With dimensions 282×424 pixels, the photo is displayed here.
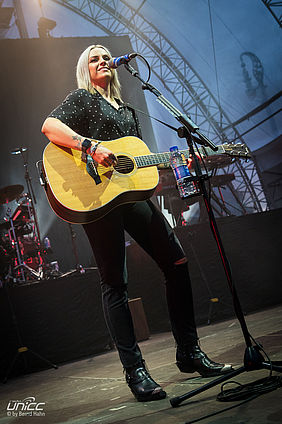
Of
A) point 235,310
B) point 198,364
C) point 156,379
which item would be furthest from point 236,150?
point 156,379

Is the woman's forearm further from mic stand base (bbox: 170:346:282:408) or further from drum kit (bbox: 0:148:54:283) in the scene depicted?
drum kit (bbox: 0:148:54:283)

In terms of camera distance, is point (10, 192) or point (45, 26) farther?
point (45, 26)

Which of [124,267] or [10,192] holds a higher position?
[10,192]

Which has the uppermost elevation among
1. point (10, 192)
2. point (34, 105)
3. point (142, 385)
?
point (34, 105)

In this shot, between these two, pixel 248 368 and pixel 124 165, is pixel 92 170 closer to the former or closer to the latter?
pixel 124 165

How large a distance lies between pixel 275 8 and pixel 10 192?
6176 mm

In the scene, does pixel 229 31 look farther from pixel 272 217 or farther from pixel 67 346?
pixel 67 346

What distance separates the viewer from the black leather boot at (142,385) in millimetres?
1808

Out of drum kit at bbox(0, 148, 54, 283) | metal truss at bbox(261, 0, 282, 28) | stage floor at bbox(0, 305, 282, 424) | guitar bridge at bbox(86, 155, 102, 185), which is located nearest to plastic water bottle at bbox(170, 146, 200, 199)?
guitar bridge at bbox(86, 155, 102, 185)

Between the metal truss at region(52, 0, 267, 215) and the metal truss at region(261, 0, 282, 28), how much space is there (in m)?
2.09

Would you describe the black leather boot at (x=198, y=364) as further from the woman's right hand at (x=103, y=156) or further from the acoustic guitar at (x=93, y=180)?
the woman's right hand at (x=103, y=156)

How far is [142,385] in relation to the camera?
1.86 metres

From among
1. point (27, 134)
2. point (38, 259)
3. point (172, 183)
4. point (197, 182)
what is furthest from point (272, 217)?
point (27, 134)

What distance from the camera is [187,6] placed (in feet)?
30.0
